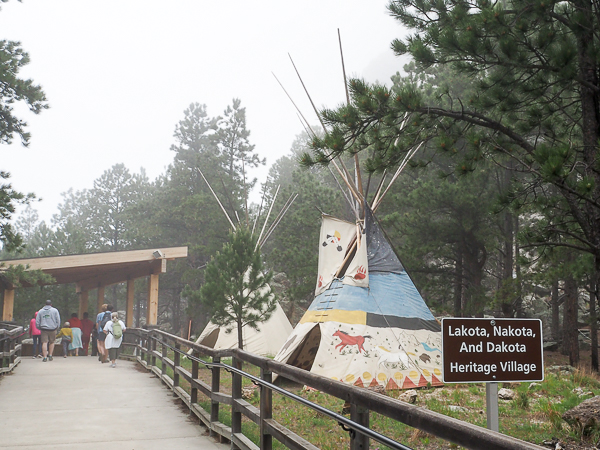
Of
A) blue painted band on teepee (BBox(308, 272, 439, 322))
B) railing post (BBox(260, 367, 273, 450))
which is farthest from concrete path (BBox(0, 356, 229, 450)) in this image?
blue painted band on teepee (BBox(308, 272, 439, 322))

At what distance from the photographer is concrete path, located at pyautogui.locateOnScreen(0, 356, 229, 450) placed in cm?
524

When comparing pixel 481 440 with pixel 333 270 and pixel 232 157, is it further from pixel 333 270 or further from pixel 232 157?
pixel 232 157

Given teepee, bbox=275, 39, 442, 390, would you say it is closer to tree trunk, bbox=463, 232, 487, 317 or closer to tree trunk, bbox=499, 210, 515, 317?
tree trunk, bbox=499, 210, 515, 317

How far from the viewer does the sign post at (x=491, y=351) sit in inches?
117

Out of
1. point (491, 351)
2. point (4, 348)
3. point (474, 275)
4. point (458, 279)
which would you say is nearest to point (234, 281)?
point (4, 348)

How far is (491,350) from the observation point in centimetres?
303

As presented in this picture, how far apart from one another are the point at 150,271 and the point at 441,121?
1383 centimetres

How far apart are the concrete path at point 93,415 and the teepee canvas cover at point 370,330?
2789 millimetres

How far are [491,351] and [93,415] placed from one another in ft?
17.0

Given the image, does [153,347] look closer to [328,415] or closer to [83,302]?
[328,415]

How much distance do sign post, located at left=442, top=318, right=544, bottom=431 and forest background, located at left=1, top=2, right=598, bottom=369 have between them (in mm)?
2349

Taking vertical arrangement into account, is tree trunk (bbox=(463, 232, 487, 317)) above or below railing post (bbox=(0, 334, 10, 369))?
above

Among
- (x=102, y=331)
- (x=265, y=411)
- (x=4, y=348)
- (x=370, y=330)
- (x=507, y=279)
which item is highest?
(x=507, y=279)

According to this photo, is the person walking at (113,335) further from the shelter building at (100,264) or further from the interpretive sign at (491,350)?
the interpretive sign at (491,350)
